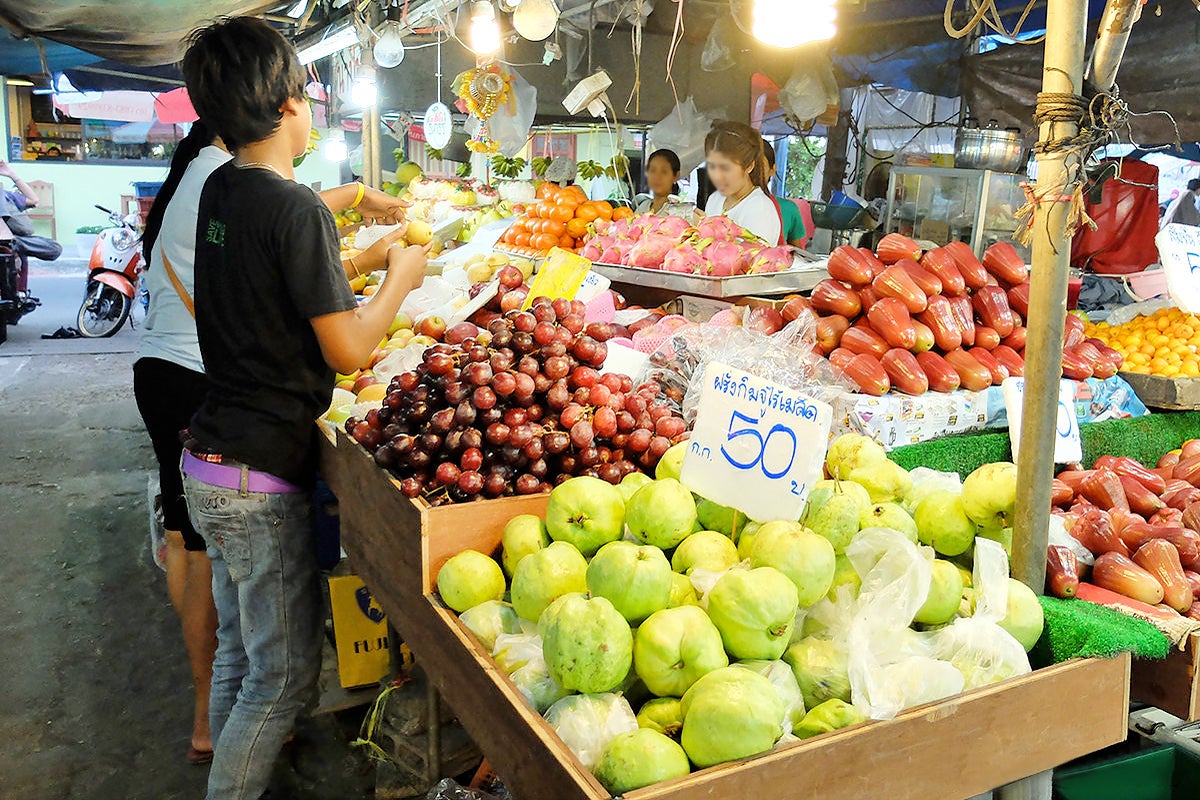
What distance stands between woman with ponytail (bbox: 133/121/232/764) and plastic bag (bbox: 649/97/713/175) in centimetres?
481

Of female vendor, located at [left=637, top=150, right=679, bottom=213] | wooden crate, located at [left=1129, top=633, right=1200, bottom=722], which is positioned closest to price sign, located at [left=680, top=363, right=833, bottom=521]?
wooden crate, located at [left=1129, top=633, right=1200, bottom=722]

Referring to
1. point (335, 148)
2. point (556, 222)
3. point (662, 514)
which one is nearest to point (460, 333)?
point (662, 514)

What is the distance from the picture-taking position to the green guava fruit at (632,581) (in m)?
1.37

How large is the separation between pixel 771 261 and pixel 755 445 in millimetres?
2049

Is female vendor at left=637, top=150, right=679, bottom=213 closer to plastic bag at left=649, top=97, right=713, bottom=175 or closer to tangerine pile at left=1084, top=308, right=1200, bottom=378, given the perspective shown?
plastic bag at left=649, top=97, right=713, bottom=175

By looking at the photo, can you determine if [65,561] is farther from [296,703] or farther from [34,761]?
[296,703]

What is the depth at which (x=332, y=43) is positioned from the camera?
6090 mm

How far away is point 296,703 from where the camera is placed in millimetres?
2268

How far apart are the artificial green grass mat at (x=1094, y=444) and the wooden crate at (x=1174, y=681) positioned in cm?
81

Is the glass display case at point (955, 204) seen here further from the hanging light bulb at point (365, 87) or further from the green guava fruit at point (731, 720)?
the green guava fruit at point (731, 720)

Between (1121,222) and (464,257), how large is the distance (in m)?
6.51

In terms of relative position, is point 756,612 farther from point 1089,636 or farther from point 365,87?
point 365,87

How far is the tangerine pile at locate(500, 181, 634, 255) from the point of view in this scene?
4.53 metres

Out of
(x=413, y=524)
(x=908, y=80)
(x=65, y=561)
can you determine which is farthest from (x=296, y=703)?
(x=908, y=80)
